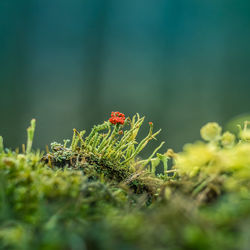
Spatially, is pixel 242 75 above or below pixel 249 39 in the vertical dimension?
below

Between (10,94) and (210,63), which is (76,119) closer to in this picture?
(10,94)

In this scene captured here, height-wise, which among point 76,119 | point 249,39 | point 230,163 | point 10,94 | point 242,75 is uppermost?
point 249,39

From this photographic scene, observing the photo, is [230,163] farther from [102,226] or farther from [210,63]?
[210,63]

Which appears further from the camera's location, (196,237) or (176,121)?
(176,121)

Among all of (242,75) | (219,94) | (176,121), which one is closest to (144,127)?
(176,121)

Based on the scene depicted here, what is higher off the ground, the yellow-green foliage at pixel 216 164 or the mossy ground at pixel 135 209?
the yellow-green foliage at pixel 216 164

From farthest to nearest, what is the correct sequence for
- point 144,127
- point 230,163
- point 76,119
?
point 76,119 → point 144,127 → point 230,163

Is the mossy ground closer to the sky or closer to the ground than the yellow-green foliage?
closer to the ground

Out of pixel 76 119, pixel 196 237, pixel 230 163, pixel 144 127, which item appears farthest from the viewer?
pixel 76 119
